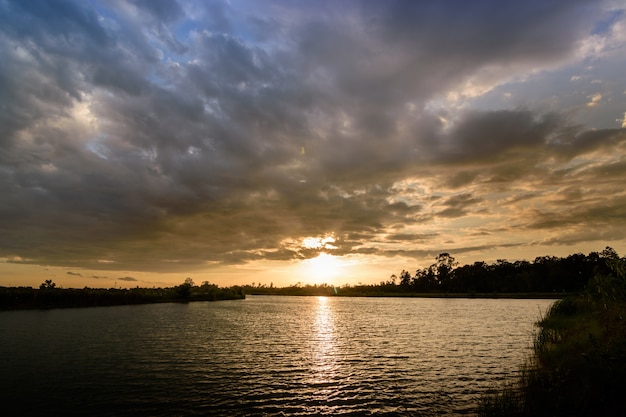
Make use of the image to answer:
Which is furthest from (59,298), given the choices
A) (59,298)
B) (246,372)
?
(246,372)

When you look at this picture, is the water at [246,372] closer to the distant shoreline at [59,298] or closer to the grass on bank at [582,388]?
the grass on bank at [582,388]

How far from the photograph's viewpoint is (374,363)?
137 feet

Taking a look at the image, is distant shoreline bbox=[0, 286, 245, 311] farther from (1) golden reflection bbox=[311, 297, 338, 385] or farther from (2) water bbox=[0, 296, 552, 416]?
(1) golden reflection bbox=[311, 297, 338, 385]

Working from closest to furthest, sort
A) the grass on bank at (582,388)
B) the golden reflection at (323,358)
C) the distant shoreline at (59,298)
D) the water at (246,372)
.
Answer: the grass on bank at (582,388) → the water at (246,372) → the golden reflection at (323,358) → the distant shoreline at (59,298)

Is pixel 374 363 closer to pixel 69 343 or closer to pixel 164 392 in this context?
pixel 164 392

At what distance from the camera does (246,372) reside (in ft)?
122

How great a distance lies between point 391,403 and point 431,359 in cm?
1872

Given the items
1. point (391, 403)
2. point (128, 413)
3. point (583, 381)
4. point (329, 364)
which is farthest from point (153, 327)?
point (583, 381)

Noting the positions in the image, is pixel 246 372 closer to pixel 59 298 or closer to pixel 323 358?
pixel 323 358

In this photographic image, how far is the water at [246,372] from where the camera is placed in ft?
87.2

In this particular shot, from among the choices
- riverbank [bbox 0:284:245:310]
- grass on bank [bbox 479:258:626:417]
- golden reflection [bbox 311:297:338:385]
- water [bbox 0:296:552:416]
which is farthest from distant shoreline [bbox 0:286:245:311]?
grass on bank [bbox 479:258:626:417]

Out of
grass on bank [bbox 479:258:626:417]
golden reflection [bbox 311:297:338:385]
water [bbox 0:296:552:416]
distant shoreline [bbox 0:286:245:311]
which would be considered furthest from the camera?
distant shoreline [bbox 0:286:245:311]

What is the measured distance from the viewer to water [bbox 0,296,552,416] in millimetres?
26594

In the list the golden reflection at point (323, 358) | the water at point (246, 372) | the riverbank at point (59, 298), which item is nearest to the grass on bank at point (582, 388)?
the water at point (246, 372)
